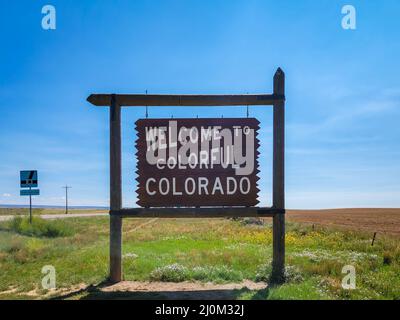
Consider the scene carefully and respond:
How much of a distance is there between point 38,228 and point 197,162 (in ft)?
60.1

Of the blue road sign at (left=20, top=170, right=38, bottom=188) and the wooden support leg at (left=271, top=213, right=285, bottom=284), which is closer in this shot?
the wooden support leg at (left=271, top=213, right=285, bottom=284)

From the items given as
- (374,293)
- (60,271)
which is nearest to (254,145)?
(374,293)

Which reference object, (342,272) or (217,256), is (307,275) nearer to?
(342,272)

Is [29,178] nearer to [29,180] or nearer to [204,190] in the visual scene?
[29,180]

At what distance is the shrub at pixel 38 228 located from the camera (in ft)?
78.0

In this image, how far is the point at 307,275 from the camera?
10.3m

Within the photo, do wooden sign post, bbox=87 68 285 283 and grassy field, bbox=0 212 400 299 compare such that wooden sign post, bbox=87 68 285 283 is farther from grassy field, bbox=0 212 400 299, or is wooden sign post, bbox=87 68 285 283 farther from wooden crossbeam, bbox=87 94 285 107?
grassy field, bbox=0 212 400 299

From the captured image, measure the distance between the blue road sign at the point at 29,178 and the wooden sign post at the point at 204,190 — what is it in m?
16.2

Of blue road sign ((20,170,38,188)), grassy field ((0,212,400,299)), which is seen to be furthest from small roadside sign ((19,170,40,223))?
grassy field ((0,212,400,299))

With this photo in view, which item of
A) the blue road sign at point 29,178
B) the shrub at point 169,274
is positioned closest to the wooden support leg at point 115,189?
the shrub at point 169,274

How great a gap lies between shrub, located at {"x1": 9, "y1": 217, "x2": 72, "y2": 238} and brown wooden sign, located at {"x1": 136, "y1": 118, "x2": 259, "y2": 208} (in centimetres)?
1630

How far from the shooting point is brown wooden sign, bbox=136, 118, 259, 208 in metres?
9.88

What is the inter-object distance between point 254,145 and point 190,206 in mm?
2303

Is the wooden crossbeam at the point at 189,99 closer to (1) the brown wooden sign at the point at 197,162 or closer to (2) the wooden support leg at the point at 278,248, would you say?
(1) the brown wooden sign at the point at 197,162
